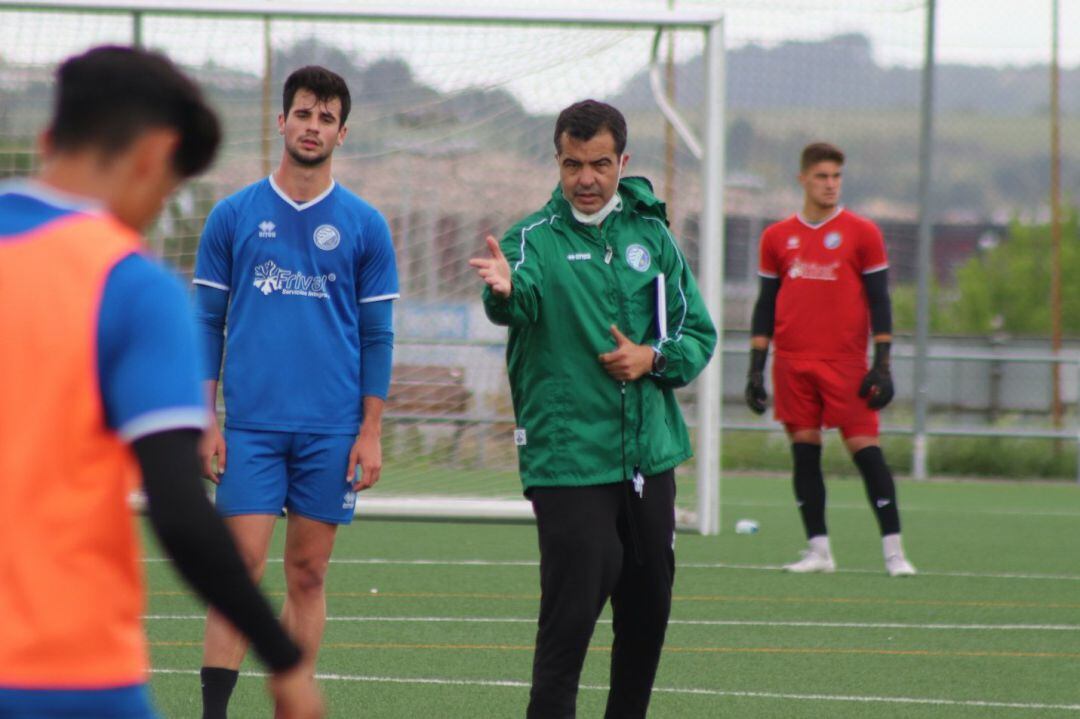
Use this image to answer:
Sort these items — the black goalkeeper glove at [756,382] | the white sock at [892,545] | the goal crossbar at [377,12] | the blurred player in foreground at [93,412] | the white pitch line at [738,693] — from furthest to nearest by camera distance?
the goal crossbar at [377,12], the black goalkeeper glove at [756,382], the white sock at [892,545], the white pitch line at [738,693], the blurred player in foreground at [93,412]

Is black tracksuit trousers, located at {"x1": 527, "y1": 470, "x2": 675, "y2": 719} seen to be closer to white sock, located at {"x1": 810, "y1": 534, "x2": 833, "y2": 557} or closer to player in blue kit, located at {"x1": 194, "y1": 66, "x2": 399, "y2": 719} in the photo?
player in blue kit, located at {"x1": 194, "y1": 66, "x2": 399, "y2": 719}

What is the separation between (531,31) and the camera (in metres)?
12.0

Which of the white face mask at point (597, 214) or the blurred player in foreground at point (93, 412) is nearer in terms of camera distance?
the blurred player in foreground at point (93, 412)

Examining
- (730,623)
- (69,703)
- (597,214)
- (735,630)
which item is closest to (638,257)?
(597,214)

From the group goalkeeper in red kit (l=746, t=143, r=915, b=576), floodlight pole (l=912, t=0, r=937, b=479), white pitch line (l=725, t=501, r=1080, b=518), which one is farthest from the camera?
floodlight pole (l=912, t=0, r=937, b=479)

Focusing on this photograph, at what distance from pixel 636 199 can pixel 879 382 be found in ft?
16.2

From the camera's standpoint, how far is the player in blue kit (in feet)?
17.3

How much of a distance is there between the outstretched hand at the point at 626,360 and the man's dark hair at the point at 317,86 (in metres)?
1.32

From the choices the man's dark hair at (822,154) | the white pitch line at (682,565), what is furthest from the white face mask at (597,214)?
the white pitch line at (682,565)

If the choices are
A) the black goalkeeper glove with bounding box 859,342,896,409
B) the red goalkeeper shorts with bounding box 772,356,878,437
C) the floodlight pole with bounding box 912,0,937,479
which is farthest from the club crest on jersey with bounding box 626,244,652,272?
the floodlight pole with bounding box 912,0,937,479

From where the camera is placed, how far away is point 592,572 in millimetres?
4598

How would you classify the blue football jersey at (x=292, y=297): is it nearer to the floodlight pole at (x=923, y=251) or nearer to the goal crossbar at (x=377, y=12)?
the goal crossbar at (x=377, y=12)

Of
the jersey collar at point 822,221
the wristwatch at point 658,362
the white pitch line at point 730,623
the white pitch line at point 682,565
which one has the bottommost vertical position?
the white pitch line at point 682,565

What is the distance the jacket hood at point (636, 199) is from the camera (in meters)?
4.81
